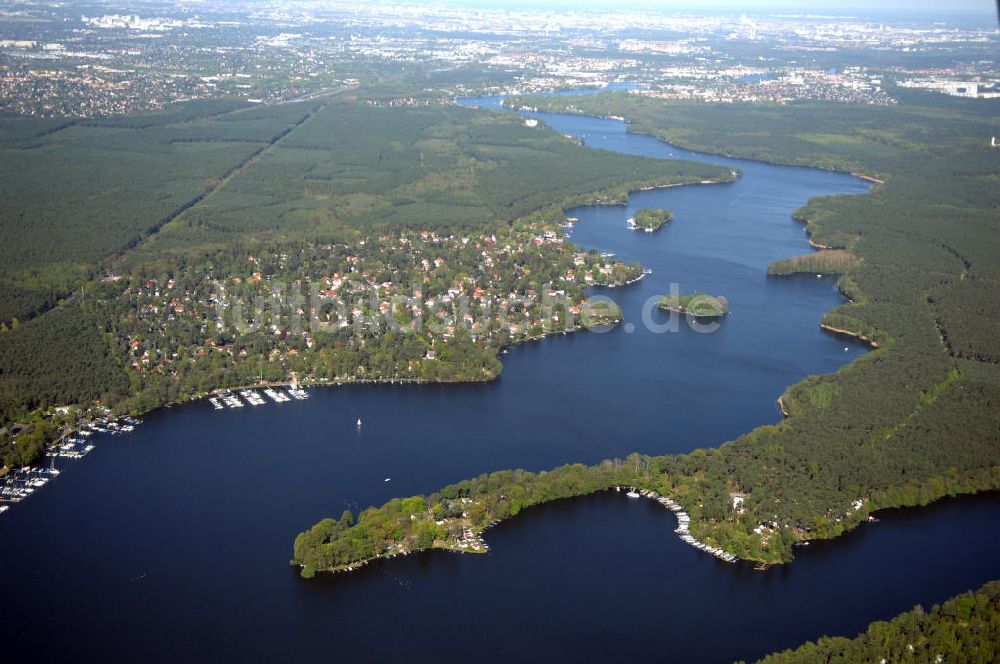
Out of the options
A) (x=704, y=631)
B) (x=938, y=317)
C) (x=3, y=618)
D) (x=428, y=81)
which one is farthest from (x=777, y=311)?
(x=428, y=81)

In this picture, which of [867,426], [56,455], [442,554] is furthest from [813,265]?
[56,455]

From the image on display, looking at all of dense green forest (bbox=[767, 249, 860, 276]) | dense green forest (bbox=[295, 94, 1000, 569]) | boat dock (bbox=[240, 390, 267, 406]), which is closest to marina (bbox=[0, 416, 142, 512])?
boat dock (bbox=[240, 390, 267, 406])

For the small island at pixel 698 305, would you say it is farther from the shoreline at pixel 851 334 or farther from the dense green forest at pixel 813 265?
the dense green forest at pixel 813 265

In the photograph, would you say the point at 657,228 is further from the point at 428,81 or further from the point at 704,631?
the point at 428,81

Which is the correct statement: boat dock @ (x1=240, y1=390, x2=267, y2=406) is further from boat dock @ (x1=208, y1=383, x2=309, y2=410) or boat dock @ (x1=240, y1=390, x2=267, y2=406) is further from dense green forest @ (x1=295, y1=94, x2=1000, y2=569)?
dense green forest @ (x1=295, y1=94, x2=1000, y2=569)

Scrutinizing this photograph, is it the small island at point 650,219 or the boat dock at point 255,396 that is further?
the small island at point 650,219

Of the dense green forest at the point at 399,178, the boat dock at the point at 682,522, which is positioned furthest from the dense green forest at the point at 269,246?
the boat dock at the point at 682,522

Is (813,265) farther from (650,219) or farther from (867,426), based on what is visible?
(867,426)
